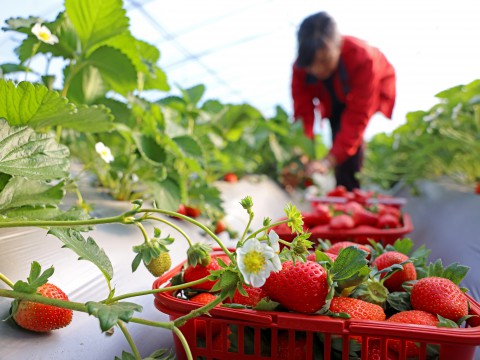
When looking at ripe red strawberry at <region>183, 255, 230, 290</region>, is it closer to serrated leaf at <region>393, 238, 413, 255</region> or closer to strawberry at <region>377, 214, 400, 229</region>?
serrated leaf at <region>393, 238, 413, 255</region>

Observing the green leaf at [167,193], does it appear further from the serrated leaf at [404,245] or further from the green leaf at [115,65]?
the serrated leaf at [404,245]

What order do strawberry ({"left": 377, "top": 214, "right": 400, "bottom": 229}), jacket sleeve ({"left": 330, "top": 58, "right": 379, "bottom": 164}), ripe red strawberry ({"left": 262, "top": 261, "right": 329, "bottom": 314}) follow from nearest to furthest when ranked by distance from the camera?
ripe red strawberry ({"left": 262, "top": 261, "right": 329, "bottom": 314}) → strawberry ({"left": 377, "top": 214, "right": 400, "bottom": 229}) → jacket sleeve ({"left": 330, "top": 58, "right": 379, "bottom": 164})

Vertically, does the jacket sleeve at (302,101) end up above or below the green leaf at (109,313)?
above

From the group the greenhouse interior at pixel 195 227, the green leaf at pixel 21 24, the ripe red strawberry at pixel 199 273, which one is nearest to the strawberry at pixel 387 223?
the greenhouse interior at pixel 195 227

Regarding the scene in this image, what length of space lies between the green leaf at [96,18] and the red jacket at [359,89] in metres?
1.77

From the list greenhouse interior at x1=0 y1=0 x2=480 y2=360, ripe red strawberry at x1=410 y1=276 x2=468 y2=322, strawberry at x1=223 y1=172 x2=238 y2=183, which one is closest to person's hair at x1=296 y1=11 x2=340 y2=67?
greenhouse interior at x1=0 y1=0 x2=480 y2=360

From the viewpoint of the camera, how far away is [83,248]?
0.59m

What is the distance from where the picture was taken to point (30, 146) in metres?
0.67

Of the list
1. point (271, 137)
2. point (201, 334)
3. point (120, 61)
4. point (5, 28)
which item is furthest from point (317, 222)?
point (271, 137)

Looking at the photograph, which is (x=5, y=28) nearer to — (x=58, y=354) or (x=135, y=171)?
(x=135, y=171)

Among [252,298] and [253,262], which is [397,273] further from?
[253,262]

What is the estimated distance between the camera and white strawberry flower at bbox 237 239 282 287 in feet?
1.54

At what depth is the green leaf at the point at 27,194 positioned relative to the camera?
741mm

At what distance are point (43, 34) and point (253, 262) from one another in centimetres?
81
